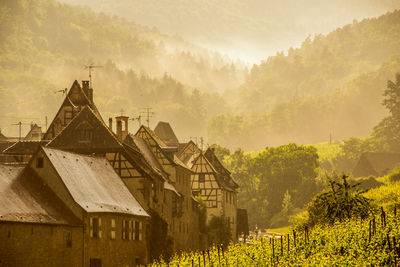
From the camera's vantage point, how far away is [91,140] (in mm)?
67750

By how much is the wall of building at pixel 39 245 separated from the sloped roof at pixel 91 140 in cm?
1636

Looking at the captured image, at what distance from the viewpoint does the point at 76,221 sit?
2028 inches

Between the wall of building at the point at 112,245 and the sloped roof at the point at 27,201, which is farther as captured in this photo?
the wall of building at the point at 112,245

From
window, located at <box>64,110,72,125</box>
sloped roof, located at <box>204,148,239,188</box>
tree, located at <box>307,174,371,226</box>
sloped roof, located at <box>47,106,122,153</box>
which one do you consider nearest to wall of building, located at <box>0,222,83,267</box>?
sloped roof, located at <box>47,106,122,153</box>

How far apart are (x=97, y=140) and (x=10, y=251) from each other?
951 inches

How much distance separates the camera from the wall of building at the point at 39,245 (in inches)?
1737

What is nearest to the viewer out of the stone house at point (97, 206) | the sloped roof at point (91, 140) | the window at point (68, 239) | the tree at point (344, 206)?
the window at point (68, 239)

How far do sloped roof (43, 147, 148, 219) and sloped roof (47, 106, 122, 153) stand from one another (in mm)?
3072

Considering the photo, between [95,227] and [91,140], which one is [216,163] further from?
[95,227]

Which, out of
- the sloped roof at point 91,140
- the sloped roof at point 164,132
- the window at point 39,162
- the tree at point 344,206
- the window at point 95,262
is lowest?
the window at point 95,262

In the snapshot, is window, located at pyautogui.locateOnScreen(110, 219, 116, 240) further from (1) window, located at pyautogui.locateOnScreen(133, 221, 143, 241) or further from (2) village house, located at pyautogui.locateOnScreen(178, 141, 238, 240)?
(2) village house, located at pyautogui.locateOnScreen(178, 141, 238, 240)

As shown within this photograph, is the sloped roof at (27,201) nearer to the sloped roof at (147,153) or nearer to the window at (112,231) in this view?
the window at (112,231)

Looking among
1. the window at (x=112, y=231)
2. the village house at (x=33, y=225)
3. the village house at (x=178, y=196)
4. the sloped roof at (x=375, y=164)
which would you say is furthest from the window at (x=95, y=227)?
the sloped roof at (x=375, y=164)

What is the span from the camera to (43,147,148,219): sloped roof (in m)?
54.0
